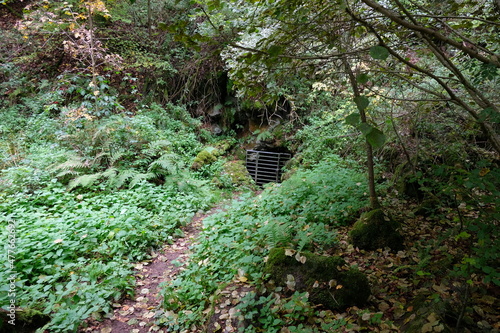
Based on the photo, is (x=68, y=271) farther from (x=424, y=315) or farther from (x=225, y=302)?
(x=424, y=315)

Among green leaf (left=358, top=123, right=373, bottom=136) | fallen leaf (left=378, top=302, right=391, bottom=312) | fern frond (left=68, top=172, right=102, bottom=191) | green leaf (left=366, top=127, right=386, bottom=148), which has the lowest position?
fallen leaf (left=378, top=302, right=391, bottom=312)

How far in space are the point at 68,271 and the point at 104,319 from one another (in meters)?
0.94

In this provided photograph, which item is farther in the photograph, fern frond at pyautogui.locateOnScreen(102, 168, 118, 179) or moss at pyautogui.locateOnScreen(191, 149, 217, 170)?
moss at pyautogui.locateOnScreen(191, 149, 217, 170)

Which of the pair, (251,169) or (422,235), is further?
(251,169)

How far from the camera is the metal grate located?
36.1 feet


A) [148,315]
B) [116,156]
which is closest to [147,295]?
[148,315]

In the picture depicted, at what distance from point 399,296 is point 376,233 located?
107cm

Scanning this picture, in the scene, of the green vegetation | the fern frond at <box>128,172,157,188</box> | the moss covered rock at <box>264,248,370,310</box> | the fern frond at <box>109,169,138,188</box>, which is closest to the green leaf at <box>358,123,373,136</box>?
the green vegetation

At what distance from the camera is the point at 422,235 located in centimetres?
380

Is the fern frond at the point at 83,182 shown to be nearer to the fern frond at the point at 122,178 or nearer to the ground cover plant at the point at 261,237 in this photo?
the fern frond at the point at 122,178

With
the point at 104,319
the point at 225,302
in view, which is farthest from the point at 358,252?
the point at 104,319

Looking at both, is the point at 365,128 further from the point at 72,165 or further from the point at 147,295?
the point at 72,165

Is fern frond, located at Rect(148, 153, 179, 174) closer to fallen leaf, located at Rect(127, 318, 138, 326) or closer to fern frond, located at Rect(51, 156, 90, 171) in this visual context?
fern frond, located at Rect(51, 156, 90, 171)

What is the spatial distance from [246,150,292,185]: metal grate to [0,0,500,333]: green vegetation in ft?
3.48
